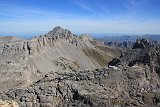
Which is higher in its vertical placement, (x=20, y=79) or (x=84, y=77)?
(x=84, y=77)

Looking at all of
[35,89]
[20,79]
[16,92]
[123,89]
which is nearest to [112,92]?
[123,89]

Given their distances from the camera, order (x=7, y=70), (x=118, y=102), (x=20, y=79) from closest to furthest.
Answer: (x=118, y=102)
(x=20, y=79)
(x=7, y=70)

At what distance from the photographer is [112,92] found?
74.4 m

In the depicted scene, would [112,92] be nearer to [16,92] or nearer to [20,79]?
[16,92]

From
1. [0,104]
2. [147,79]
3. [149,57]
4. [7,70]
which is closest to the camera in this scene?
[0,104]

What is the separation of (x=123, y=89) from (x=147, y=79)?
1146cm

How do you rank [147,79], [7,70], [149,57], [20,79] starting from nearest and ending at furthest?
[147,79]
[149,57]
[20,79]
[7,70]

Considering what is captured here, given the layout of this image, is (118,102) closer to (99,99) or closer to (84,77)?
(99,99)

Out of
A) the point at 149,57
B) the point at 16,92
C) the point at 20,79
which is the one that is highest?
the point at 149,57

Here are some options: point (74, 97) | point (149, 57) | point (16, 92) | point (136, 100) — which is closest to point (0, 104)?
point (16, 92)

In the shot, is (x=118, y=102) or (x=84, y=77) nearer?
(x=118, y=102)

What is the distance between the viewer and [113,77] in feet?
267

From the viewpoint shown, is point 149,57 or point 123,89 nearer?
point 123,89

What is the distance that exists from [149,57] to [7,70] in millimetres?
70021
